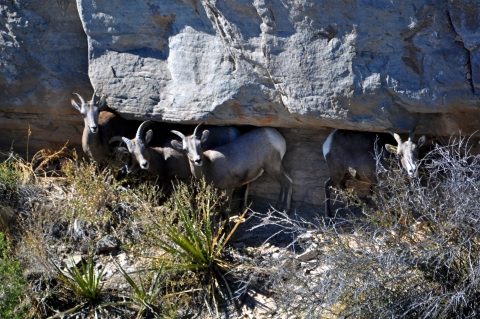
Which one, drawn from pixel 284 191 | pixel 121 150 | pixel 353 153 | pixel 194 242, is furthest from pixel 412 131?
pixel 121 150

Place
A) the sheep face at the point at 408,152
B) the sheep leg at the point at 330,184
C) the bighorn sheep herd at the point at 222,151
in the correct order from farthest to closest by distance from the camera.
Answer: the sheep leg at the point at 330,184
the bighorn sheep herd at the point at 222,151
the sheep face at the point at 408,152

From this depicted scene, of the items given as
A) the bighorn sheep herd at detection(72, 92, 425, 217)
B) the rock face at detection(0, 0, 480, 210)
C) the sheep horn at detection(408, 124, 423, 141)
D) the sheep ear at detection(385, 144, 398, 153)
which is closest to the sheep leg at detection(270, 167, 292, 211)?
the bighorn sheep herd at detection(72, 92, 425, 217)

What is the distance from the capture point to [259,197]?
9758 mm

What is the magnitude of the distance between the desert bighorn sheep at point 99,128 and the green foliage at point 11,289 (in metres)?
1.80

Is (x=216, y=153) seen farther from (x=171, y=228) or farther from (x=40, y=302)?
(x=40, y=302)

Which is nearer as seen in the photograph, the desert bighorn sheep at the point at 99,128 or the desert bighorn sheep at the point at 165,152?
the desert bighorn sheep at the point at 165,152

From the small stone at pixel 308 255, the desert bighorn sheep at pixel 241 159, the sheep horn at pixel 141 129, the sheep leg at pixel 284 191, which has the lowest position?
the small stone at pixel 308 255

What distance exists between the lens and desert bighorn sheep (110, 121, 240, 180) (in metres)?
9.16

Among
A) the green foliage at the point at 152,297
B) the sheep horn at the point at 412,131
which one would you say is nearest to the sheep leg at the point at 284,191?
the sheep horn at the point at 412,131

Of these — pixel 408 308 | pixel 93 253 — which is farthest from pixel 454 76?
pixel 93 253

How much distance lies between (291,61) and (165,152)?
7.59 feet

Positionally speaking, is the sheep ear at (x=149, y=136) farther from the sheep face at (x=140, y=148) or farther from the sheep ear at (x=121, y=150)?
the sheep ear at (x=121, y=150)

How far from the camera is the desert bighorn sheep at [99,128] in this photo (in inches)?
365

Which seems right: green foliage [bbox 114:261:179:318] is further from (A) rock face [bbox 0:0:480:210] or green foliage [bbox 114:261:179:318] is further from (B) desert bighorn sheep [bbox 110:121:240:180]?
(A) rock face [bbox 0:0:480:210]
